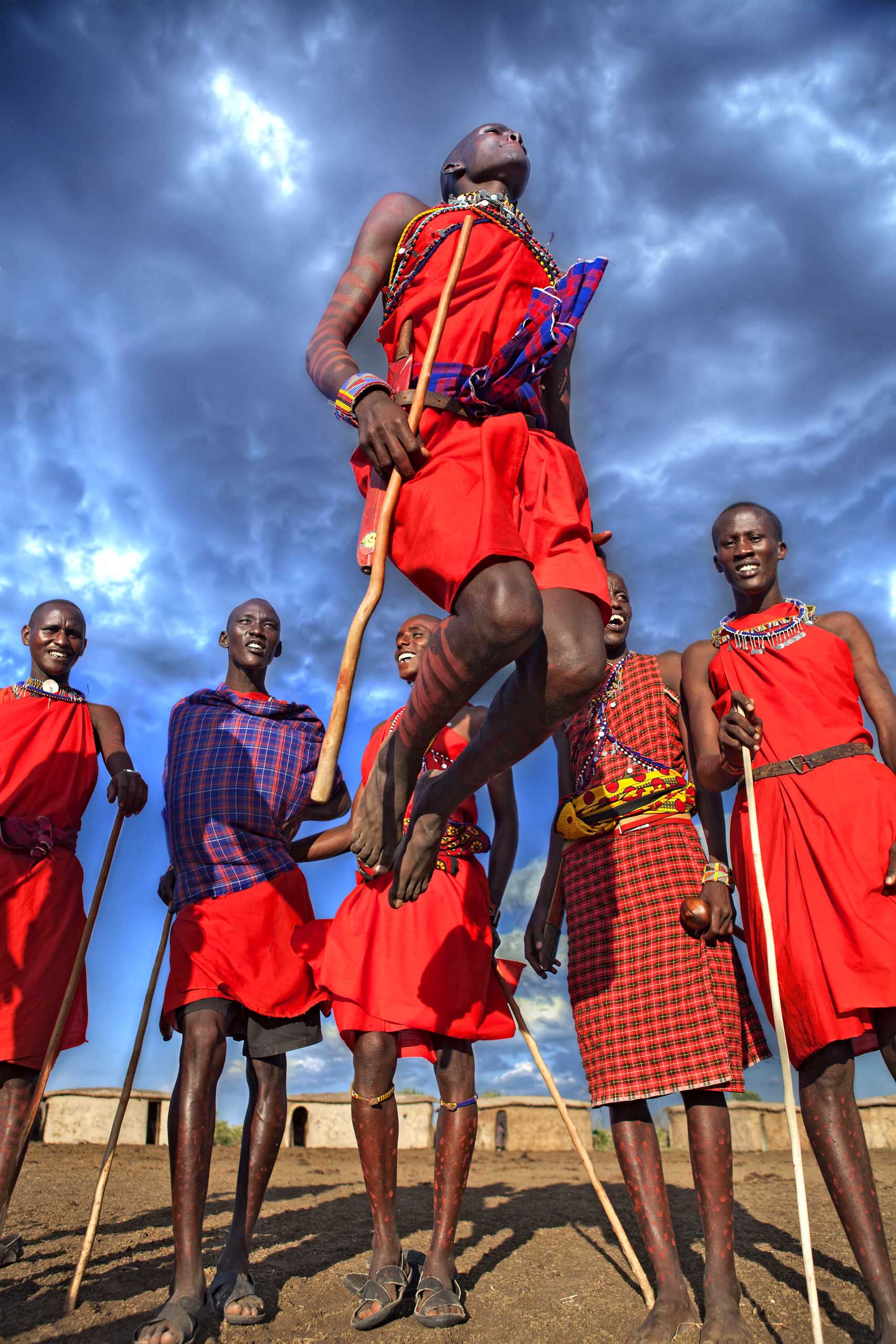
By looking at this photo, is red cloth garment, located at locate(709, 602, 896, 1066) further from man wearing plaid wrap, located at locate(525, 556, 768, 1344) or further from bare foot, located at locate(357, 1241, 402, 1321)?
bare foot, located at locate(357, 1241, 402, 1321)

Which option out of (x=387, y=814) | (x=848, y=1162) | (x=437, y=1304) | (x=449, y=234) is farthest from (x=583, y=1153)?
(x=449, y=234)

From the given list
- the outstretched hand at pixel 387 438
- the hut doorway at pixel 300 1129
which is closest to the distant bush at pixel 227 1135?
the hut doorway at pixel 300 1129

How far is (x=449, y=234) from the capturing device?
325 cm

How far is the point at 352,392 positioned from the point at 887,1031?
2.73 metres

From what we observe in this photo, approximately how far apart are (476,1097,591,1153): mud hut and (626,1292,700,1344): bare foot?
9447mm

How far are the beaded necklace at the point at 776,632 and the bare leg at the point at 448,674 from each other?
5.84 feet

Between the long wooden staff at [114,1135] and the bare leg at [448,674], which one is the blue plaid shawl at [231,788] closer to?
the long wooden staff at [114,1135]

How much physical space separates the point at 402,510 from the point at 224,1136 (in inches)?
515

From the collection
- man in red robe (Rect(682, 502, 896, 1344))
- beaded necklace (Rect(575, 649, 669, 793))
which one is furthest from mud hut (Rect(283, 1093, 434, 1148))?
man in red robe (Rect(682, 502, 896, 1344))

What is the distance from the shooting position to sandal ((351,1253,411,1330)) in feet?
11.4

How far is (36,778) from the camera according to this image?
15.5 ft

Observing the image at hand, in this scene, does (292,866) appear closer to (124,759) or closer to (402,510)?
(124,759)

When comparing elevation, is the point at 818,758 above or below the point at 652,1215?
above

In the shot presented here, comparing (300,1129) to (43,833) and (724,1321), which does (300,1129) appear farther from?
(724,1321)
